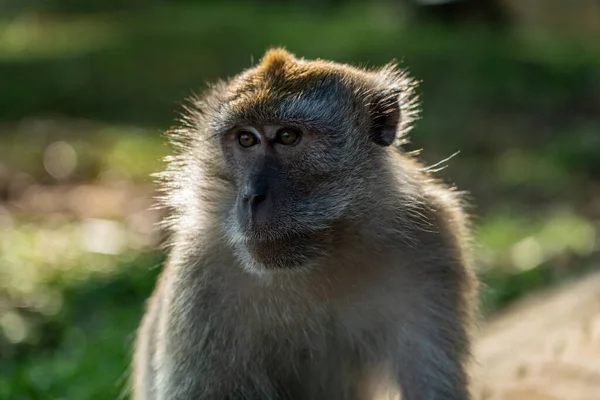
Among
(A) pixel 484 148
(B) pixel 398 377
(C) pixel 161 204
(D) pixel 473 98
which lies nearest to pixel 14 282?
(C) pixel 161 204

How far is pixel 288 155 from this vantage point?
3352mm

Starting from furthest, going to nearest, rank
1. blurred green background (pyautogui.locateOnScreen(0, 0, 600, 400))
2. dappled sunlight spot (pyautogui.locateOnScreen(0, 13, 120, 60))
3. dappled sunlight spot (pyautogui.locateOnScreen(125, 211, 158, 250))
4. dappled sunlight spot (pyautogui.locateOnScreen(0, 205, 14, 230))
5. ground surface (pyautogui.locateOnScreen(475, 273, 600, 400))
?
dappled sunlight spot (pyautogui.locateOnScreen(0, 13, 120, 60)) → dappled sunlight spot (pyautogui.locateOnScreen(0, 205, 14, 230)) → dappled sunlight spot (pyautogui.locateOnScreen(125, 211, 158, 250)) → blurred green background (pyautogui.locateOnScreen(0, 0, 600, 400)) → ground surface (pyautogui.locateOnScreen(475, 273, 600, 400))

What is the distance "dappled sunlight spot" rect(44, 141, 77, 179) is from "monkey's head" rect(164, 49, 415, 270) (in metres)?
6.84

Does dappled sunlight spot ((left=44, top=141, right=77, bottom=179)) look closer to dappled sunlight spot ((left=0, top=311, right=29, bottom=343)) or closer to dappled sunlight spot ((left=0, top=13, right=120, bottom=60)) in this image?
dappled sunlight spot ((left=0, top=311, right=29, bottom=343))

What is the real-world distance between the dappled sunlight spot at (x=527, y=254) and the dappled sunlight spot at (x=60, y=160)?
16.9ft

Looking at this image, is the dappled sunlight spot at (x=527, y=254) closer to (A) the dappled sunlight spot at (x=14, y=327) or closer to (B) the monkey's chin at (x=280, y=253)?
(A) the dappled sunlight spot at (x=14, y=327)

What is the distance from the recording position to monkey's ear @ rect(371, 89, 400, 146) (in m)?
3.68

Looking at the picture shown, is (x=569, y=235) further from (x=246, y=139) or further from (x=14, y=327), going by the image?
(x=246, y=139)

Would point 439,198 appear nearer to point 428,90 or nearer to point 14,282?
point 14,282

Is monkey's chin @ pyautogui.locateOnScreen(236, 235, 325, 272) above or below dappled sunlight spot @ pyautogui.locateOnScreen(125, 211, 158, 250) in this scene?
above

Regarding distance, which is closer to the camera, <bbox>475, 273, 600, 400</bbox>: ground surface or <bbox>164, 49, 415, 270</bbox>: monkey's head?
<bbox>164, 49, 415, 270</bbox>: monkey's head

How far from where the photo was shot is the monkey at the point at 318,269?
3.45 m

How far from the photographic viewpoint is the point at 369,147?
3627 mm

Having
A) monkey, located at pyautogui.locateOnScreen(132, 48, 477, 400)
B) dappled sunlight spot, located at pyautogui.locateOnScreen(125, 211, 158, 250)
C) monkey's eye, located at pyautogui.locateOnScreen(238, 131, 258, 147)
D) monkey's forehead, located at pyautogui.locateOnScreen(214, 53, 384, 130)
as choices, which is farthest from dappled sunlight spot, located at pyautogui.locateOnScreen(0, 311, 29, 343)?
monkey's eye, located at pyautogui.locateOnScreen(238, 131, 258, 147)
